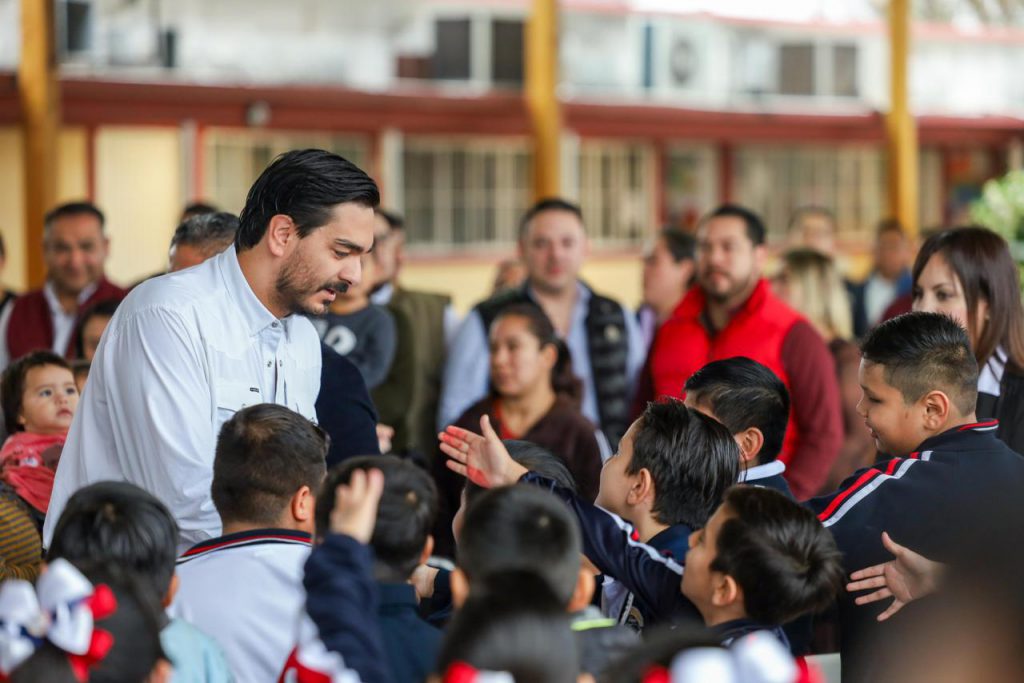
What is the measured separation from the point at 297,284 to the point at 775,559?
1221 mm

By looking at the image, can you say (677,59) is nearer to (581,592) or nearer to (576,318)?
(576,318)

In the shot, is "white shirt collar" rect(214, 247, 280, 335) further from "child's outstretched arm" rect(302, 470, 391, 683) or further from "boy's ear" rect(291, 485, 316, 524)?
"child's outstretched arm" rect(302, 470, 391, 683)

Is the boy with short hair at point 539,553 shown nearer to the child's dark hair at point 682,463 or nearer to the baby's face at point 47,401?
the child's dark hair at point 682,463

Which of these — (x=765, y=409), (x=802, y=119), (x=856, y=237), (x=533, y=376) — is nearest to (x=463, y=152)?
(x=802, y=119)

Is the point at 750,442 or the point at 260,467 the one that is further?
the point at 750,442

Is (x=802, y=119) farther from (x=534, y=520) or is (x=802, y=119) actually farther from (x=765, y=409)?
(x=534, y=520)

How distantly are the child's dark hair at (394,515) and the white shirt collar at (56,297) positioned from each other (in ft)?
11.3

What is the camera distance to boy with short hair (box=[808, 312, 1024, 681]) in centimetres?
299

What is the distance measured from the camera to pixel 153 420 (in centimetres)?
291

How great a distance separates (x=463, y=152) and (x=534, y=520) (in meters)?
12.2

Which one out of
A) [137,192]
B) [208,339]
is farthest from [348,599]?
[137,192]

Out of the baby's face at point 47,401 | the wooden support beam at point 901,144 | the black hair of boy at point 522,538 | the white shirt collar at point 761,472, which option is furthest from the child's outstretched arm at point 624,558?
the wooden support beam at point 901,144

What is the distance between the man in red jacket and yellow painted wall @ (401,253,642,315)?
25.3ft

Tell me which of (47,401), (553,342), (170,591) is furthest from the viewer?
(553,342)
